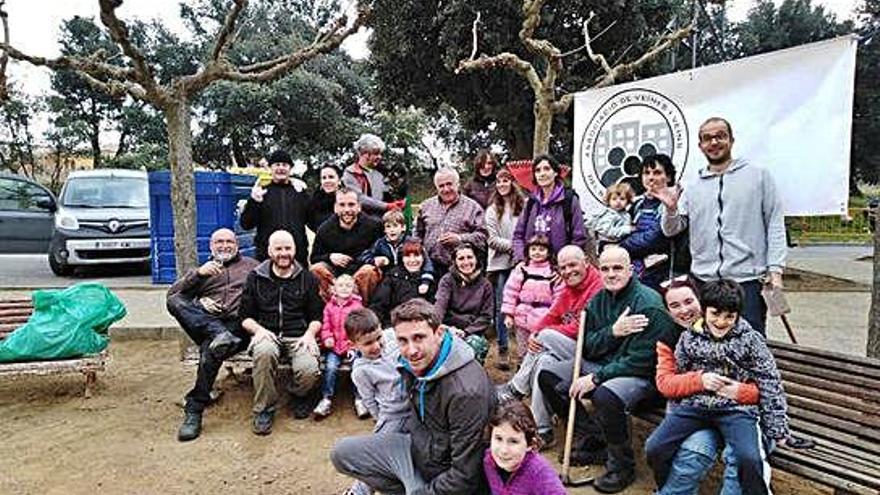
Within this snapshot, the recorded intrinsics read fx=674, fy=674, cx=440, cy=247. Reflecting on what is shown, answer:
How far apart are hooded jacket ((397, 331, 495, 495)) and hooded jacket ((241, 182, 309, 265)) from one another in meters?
2.93

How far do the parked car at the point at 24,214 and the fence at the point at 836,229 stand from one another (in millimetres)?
19865

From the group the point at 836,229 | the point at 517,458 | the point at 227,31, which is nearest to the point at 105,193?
the point at 227,31

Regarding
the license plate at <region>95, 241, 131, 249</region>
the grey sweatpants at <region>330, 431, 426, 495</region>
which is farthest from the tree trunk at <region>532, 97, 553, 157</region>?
the license plate at <region>95, 241, 131, 249</region>

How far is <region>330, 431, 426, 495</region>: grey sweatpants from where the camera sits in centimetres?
307

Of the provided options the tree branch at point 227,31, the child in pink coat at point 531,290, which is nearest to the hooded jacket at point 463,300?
the child in pink coat at point 531,290

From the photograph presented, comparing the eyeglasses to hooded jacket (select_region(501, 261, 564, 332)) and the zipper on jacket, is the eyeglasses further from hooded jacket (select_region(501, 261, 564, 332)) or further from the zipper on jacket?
hooded jacket (select_region(501, 261, 564, 332))

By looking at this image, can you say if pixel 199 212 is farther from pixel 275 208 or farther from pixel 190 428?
pixel 190 428

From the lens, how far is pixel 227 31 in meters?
6.03

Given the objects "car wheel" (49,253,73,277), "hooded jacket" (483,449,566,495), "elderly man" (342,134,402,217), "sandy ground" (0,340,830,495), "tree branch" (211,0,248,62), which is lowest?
"sandy ground" (0,340,830,495)

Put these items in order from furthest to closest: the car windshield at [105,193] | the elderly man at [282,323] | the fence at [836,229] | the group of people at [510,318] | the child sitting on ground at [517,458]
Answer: the fence at [836,229] → the car windshield at [105,193] → the elderly man at [282,323] → the group of people at [510,318] → the child sitting on ground at [517,458]

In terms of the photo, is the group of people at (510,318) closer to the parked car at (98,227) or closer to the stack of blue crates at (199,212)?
the stack of blue crates at (199,212)

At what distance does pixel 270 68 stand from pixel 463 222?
277 cm

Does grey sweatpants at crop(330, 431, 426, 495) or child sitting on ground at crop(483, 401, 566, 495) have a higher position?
child sitting on ground at crop(483, 401, 566, 495)

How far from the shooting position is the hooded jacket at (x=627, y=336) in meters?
3.61
